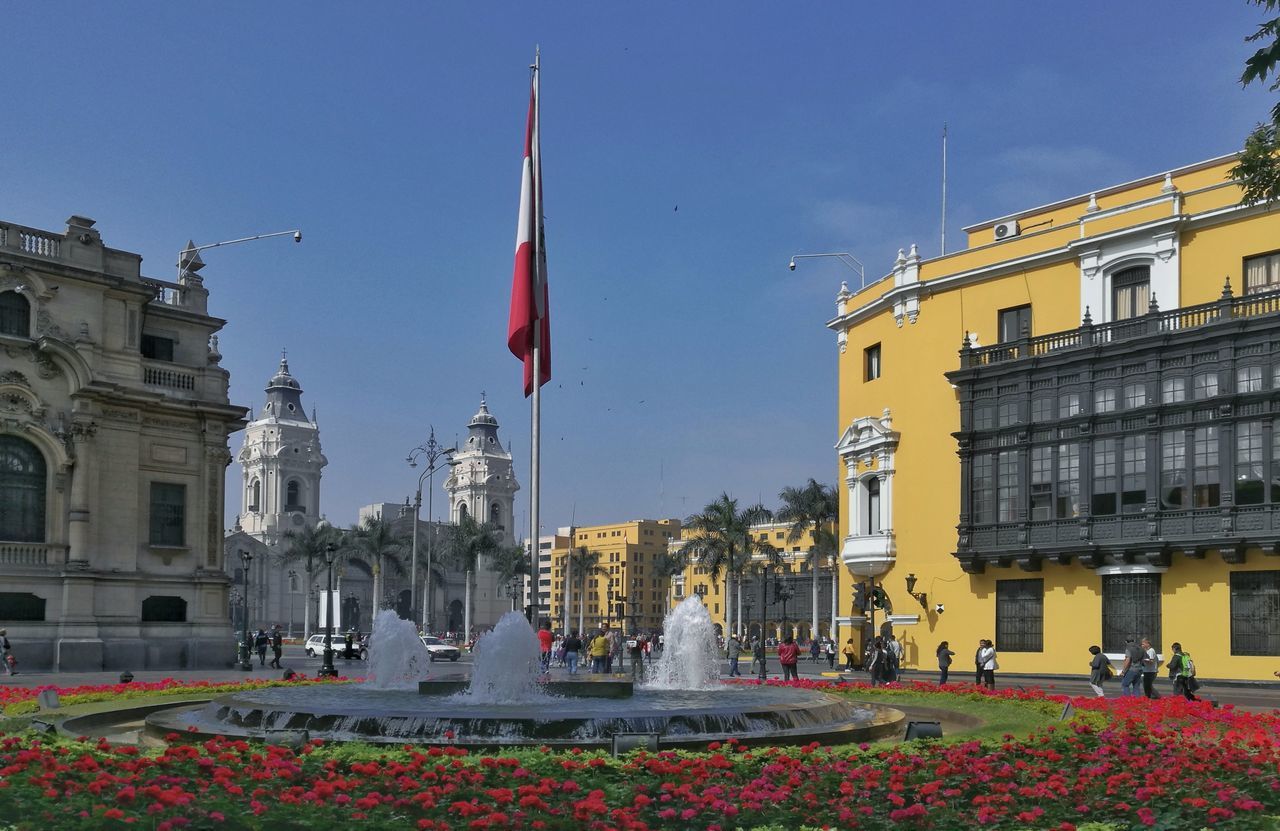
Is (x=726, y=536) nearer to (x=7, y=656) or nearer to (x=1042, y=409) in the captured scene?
(x=1042, y=409)

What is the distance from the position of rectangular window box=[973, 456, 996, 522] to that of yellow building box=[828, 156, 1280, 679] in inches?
2.0

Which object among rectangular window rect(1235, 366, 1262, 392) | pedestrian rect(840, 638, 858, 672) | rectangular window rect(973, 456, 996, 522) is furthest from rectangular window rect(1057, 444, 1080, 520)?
pedestrian rect(840, 638, 858, 672)

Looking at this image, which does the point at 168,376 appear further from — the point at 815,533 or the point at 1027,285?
the point at 815,533

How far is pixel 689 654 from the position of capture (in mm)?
23219

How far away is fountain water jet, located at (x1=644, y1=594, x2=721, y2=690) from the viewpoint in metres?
23.0

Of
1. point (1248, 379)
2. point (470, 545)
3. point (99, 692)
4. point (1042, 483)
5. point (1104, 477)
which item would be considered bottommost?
point (99, 692)

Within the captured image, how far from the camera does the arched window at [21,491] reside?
37.4 m

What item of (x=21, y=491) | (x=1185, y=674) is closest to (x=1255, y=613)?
(x=1185, y=674)

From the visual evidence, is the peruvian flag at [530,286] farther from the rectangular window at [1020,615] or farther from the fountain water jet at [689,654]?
the rectangular window at [1020,615]

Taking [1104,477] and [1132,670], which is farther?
[1104,477]

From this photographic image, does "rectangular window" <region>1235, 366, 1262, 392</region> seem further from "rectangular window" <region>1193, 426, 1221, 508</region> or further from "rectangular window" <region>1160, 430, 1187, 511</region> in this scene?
"rectangular window" <region>1160, 430, 1187, 511</region>

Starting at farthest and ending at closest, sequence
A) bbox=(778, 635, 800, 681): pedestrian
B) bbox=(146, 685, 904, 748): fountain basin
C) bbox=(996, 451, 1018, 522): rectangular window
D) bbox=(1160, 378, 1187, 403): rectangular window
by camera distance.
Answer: bbox=(996, 451, 1018, 522): rectangular window
bbox=(1160, 378, 1187, 403): rectangular window
bbox=(778, 635, 800, 681): pedestrian
bbox=(146, 685, 904, 748): fountain basin

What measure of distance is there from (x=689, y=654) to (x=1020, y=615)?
17604 mm

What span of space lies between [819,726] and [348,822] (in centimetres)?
830
